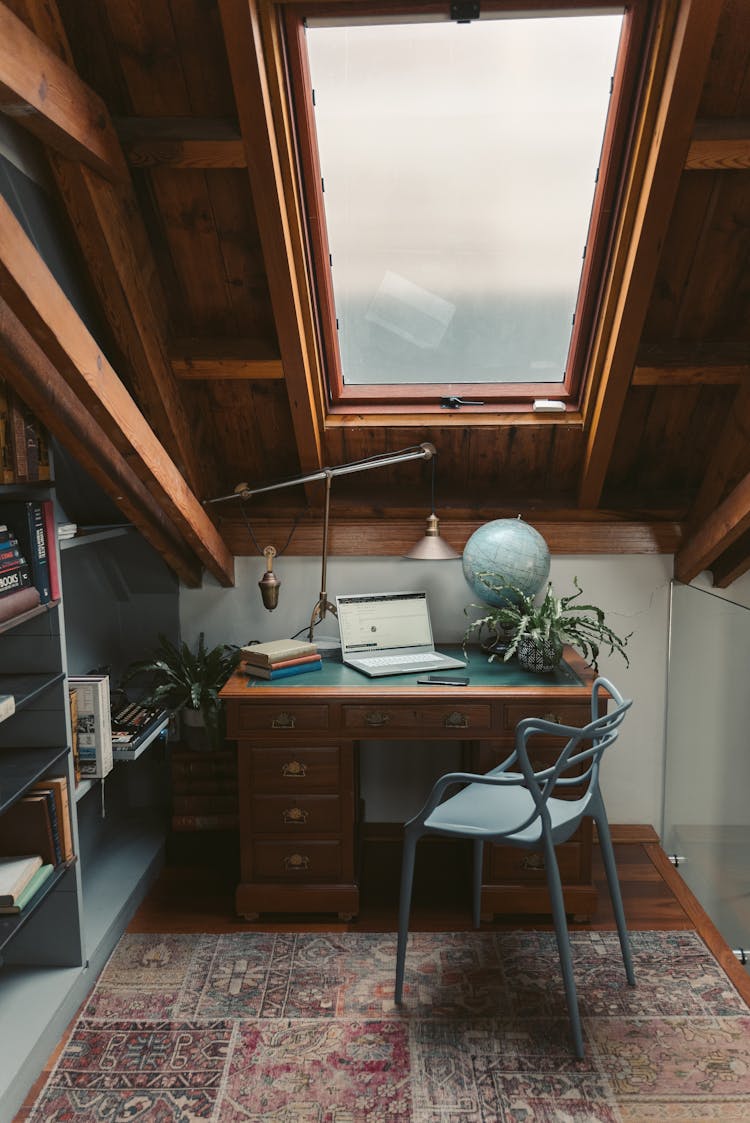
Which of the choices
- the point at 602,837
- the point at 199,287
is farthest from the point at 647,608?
the point at 199,287

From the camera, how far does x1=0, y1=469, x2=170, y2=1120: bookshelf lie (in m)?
2.16

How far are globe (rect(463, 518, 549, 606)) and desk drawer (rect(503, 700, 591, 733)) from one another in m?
0.40

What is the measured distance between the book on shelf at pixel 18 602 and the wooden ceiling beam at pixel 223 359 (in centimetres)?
89

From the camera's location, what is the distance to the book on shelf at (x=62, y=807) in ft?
7.82

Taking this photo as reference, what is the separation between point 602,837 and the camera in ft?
8.21

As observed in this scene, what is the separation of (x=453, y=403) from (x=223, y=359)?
799 millimetres

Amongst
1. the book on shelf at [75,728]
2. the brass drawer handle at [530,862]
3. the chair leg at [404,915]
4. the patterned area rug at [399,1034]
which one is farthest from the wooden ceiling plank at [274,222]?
the patterned area rug at [399,1034]

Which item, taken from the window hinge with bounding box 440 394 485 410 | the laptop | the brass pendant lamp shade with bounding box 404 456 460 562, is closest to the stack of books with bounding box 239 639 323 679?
the laptop

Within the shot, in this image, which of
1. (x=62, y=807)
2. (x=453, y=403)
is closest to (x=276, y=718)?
(x=62, y=807)

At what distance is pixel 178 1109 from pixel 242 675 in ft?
4.09

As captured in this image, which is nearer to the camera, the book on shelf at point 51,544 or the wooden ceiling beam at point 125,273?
the wooden ceiling beam at point 125,273

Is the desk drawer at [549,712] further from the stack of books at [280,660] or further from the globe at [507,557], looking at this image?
the stack of books at [280,660]

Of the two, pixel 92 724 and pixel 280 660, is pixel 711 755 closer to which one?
pixel 280 660

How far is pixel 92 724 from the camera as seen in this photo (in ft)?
8.52
